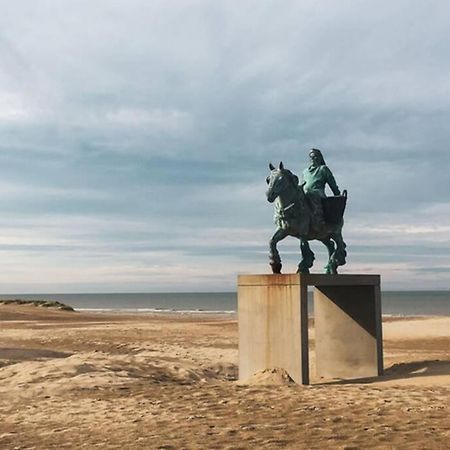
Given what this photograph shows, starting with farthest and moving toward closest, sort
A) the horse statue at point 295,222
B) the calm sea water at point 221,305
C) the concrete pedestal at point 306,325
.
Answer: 1. the calm sea water at point 221,305
2. the horse statue at point 295,222
3. the concrete pedestal at point 306,325

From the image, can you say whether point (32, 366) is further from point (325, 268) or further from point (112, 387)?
point (325, 268)

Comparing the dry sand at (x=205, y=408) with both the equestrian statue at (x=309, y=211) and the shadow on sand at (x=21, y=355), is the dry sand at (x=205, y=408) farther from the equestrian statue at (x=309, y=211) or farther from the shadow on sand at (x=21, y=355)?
the shadow on sand at (x=21, y=355)

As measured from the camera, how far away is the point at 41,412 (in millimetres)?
8625

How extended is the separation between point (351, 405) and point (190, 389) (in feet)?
8.98

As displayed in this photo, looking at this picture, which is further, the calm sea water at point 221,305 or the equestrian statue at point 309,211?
the calm sea water at point 221,305

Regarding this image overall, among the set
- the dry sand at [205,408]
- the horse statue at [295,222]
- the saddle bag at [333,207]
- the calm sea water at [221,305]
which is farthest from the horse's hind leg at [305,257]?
→ the calm sea water at [221,305]

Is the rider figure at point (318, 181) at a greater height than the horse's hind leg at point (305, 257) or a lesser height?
greater

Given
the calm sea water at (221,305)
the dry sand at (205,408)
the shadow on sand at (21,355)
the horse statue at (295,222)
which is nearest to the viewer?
the dry sand at (205,408)

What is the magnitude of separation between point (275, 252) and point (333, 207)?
5.80 feet

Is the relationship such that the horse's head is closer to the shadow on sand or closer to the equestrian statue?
the equestrian statue

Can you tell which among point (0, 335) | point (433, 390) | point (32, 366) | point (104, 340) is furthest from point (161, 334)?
point (433, 390)

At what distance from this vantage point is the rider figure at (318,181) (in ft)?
40.2

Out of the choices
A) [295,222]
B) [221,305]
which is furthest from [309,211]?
[221,305]

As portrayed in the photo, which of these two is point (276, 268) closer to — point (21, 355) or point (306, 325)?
point (306, 325)
